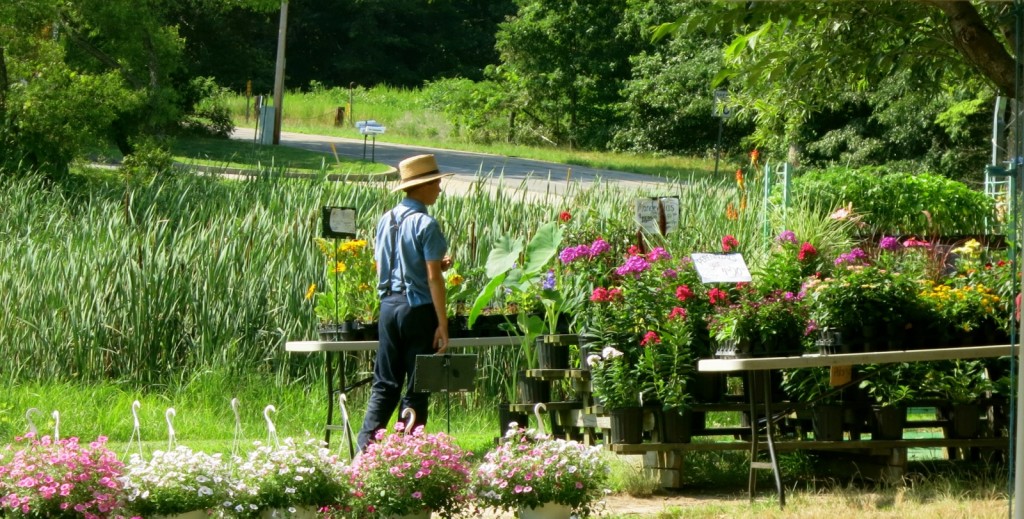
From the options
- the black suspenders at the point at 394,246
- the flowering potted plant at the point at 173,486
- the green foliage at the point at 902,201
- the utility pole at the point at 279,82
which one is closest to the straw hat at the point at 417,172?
the black suspenders at the point at 394,246

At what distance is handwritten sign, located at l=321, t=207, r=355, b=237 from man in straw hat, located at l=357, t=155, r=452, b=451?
610 millimetres

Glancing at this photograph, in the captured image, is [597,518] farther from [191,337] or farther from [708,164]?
[708,164]

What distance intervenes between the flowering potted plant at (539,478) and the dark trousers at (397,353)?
→ 1.11 m

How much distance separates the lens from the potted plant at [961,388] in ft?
22.1

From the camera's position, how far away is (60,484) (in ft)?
15.9

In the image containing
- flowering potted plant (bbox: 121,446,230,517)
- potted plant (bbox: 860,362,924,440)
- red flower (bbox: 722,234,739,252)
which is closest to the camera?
flowering potted plant (bbox: 121,446,230,517)

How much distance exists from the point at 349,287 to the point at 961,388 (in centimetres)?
328

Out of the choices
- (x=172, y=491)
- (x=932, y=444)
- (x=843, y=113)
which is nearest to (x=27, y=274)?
(x=172, y=491)

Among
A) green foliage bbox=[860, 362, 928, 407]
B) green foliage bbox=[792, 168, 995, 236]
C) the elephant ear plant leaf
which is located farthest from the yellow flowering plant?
green foliage bbox=[792, 168, 995, 236]

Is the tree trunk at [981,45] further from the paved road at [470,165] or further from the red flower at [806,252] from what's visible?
the paved road at [470,165]

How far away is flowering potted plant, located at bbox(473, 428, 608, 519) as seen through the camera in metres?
5.32

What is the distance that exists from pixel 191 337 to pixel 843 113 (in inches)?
808

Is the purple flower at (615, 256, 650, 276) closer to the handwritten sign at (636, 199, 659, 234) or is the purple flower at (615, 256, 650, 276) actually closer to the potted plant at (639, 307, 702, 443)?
the potted plant at (639, 307, 702, 443)

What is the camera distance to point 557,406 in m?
7.21
